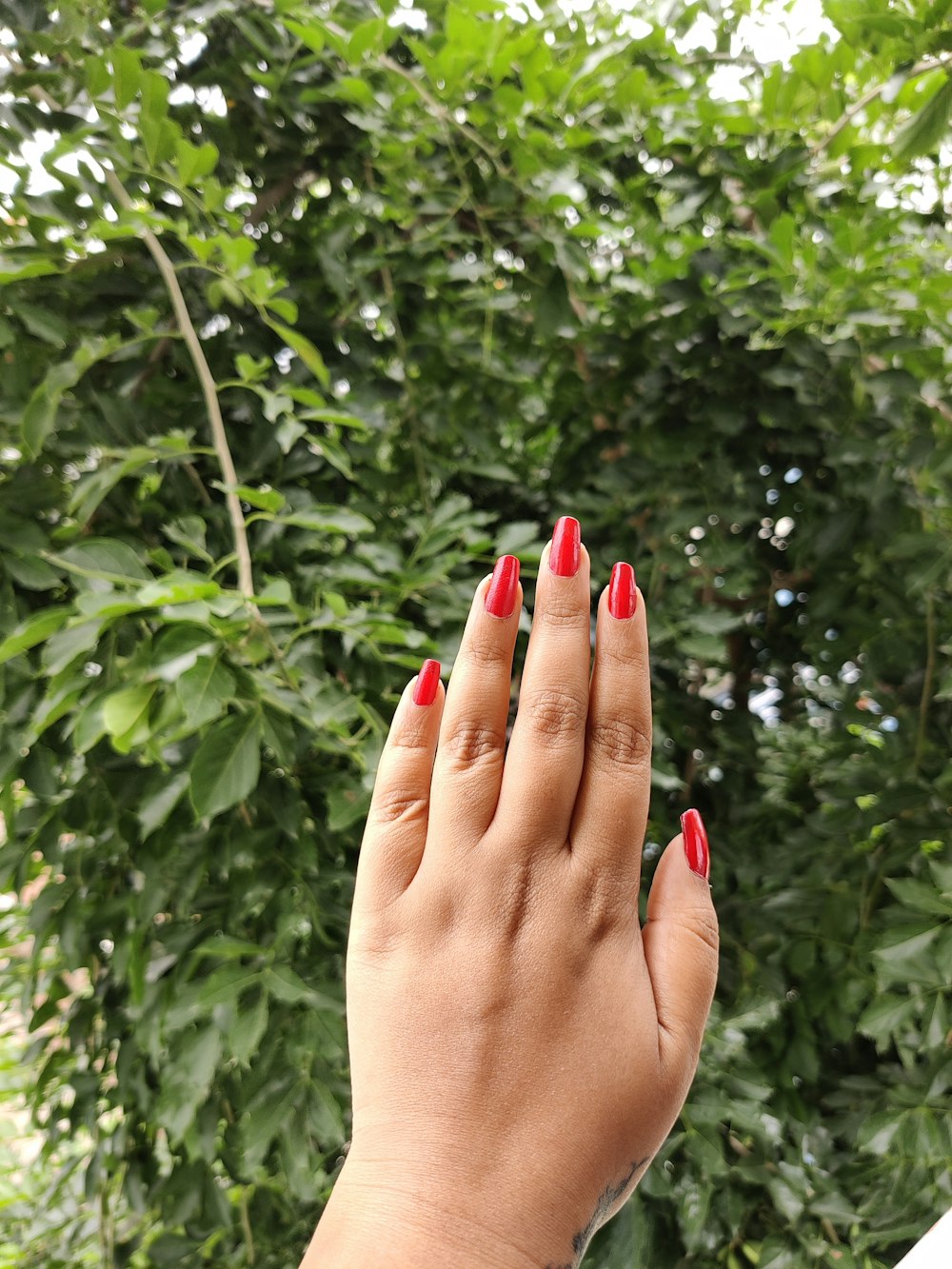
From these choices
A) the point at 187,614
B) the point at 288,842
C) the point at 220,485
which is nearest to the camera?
the point at 187,614

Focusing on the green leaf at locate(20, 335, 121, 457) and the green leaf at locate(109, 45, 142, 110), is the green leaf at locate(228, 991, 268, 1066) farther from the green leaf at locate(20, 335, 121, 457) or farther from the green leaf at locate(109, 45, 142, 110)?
the green leaf at locate(109, 45, 142, 110)

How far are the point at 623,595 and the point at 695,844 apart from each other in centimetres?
24

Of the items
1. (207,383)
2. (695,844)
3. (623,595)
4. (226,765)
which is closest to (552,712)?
(623,595)

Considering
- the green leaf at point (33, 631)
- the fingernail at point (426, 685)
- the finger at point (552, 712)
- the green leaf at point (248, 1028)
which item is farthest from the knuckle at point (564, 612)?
the green leaf at point (248, 1028)

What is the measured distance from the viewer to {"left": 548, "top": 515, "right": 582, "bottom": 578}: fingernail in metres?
0.59

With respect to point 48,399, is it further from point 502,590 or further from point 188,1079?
point 188,1079

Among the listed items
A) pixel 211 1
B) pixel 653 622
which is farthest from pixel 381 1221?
pixel 211 1

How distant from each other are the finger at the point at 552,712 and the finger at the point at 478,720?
0.6 inches

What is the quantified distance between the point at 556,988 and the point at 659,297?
0.94m

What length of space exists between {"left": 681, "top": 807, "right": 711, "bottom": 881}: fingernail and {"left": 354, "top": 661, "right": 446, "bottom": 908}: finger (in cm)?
22

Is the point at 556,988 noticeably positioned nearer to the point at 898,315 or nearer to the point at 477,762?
the point at 477,762


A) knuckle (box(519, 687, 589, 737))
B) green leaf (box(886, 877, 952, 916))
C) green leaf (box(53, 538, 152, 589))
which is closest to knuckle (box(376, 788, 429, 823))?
knuckle (box(519, 687, 589, 737))

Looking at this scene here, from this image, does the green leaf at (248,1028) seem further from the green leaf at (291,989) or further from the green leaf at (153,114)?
the green leaf at (153,114)

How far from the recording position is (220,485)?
0.85 m
